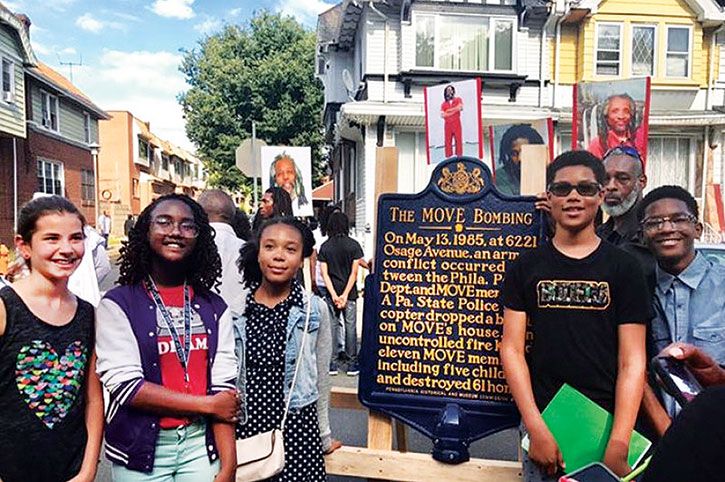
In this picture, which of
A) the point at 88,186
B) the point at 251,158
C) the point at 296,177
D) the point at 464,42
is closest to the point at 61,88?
the point at 88,186

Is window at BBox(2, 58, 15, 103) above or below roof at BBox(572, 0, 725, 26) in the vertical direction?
below

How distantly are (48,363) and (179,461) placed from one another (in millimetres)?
583

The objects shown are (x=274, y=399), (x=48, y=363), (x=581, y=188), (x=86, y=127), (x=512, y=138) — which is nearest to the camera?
(x=48, y=363)

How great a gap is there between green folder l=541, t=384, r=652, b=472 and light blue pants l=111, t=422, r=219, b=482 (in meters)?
1.32

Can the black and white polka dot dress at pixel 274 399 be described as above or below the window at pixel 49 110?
below

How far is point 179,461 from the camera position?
206 centimetres

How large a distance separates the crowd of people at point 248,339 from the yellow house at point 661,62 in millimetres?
13948

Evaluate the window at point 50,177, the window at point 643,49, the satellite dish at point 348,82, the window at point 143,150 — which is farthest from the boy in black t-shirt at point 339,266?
the window at point 143,150

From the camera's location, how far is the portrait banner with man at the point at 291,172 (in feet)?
28.4

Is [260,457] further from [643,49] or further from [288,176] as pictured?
[643,49]

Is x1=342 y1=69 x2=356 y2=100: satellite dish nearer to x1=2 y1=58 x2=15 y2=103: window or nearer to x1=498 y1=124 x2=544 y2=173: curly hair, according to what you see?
x1=498 y1=124 x2=544 y2=173: curly hair

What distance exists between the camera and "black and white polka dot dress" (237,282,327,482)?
244 cm

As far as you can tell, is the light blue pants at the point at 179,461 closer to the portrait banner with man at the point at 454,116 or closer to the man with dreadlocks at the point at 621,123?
the portrait banner with man at the point at 454,116

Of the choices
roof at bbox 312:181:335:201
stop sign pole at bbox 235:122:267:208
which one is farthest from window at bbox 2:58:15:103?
stop sign pole at bbox 235:122:267:208
